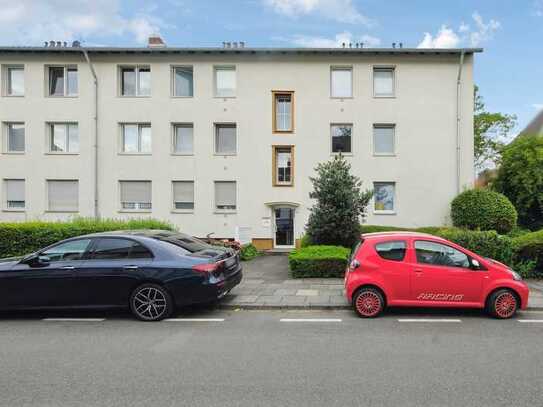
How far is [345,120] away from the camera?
63.2 ft

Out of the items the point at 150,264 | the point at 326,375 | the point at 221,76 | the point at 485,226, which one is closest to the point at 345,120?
the point at 221,76

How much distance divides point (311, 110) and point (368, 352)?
15870mm

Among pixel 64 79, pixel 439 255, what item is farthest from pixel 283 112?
pixel 439 255

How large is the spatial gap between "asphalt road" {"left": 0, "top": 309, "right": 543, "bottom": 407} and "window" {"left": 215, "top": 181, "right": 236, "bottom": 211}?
42.2 feet

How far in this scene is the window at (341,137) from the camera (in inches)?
763

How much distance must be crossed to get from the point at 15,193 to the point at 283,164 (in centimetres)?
1417

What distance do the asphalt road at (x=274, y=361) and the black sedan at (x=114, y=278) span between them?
1.13 ft

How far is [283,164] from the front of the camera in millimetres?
19516

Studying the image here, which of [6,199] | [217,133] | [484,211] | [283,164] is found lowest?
[484,211]

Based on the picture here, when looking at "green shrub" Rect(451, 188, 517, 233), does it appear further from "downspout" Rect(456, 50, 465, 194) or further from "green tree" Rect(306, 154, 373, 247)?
"green tree" Rect(306, 154, 373, 247)

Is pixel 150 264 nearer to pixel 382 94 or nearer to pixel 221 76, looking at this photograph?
pixel 221 76

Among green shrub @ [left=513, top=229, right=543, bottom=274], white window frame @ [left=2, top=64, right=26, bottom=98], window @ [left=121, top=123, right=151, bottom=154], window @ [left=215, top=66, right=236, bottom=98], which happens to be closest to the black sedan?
green shrub @ [left=513, top=229, right=543, bottom=274]

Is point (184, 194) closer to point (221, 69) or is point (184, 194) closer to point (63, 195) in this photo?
point (63, 195)

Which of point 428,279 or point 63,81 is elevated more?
point 63,81
